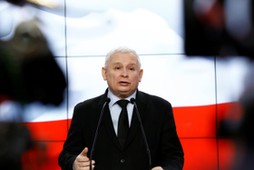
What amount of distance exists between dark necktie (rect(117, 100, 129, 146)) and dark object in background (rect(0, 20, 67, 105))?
1461 mm

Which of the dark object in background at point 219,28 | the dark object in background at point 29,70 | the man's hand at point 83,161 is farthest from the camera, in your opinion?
the dark object in background at point 29,70

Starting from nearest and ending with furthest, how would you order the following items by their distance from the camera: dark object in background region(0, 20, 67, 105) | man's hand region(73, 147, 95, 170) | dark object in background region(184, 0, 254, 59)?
1. man's hand region(73, 147, 95, 170)
2. dark object in background region(184, 0, 254, 59)
3. dark object in background region(0, 20, 67, 105)

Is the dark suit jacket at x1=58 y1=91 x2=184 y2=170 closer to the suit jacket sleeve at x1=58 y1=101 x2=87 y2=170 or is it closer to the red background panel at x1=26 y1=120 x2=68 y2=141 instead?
the suit jacket sleeve at x1=58 y1=101 x2=87 y2=170

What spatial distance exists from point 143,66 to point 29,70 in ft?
2.73

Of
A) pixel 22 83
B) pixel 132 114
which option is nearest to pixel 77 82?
pixel 22 83

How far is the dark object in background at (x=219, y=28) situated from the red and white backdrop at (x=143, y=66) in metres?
A: 0.06

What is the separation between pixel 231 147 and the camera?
12.5ft

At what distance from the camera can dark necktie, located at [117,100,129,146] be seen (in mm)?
2461

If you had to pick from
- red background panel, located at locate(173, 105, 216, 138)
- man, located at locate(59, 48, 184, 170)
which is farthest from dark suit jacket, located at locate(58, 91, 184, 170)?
red background panel, located at locate(173, 105, 216, 138)

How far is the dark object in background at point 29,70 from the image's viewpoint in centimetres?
393

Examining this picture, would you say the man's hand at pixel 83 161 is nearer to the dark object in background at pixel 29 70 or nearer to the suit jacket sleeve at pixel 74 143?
the suit jacket sleeve at pixel 74 143

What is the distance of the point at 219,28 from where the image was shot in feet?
12.5

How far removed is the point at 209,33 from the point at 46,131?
1.38 m

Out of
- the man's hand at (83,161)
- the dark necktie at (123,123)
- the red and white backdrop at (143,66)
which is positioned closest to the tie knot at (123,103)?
the dark necktie at (123,123)
